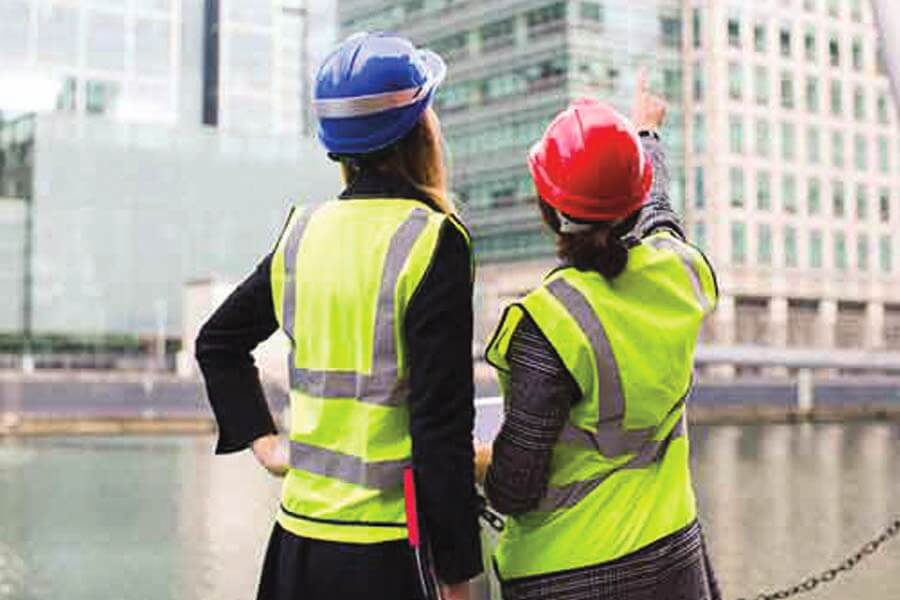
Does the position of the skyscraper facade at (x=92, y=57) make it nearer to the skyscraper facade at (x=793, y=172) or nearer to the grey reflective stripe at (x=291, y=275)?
the skyscraper facade at (x=793, y=172)

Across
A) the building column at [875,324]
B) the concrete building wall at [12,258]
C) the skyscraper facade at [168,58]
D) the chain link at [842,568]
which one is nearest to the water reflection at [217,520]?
the chain link at [842,568]

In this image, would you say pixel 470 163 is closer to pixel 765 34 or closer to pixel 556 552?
pixel 765 34

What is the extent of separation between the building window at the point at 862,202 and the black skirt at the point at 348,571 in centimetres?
7238

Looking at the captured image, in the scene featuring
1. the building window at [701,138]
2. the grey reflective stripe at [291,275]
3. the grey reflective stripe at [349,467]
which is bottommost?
the grey reflective stripe at [349,467]

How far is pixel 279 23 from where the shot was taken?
100 m

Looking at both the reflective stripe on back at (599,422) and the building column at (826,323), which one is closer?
the reflective stripe on back at (599,422)

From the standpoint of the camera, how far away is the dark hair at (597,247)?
8.05 ft

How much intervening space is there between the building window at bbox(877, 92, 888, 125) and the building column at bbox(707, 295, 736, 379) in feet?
48.0

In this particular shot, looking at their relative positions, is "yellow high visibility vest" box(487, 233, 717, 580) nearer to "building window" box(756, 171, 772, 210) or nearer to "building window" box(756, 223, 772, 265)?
"building window" box(756, 223, 772, 265)

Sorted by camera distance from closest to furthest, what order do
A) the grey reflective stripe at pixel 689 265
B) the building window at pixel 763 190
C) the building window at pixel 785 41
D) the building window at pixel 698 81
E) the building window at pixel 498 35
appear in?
the grey reflective stripe at pixel 689 265
the building window at pixel 698 81
the building window at pixel 763 190
the building window at pixel 498 35
the building window at pixel 785 41

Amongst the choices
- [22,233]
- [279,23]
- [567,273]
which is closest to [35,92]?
[279,23]

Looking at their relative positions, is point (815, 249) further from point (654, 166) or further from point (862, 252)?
point (654, 166)

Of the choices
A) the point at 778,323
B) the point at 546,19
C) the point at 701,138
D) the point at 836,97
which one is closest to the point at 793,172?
the point at 836,97

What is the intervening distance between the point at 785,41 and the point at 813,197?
7.73 m
